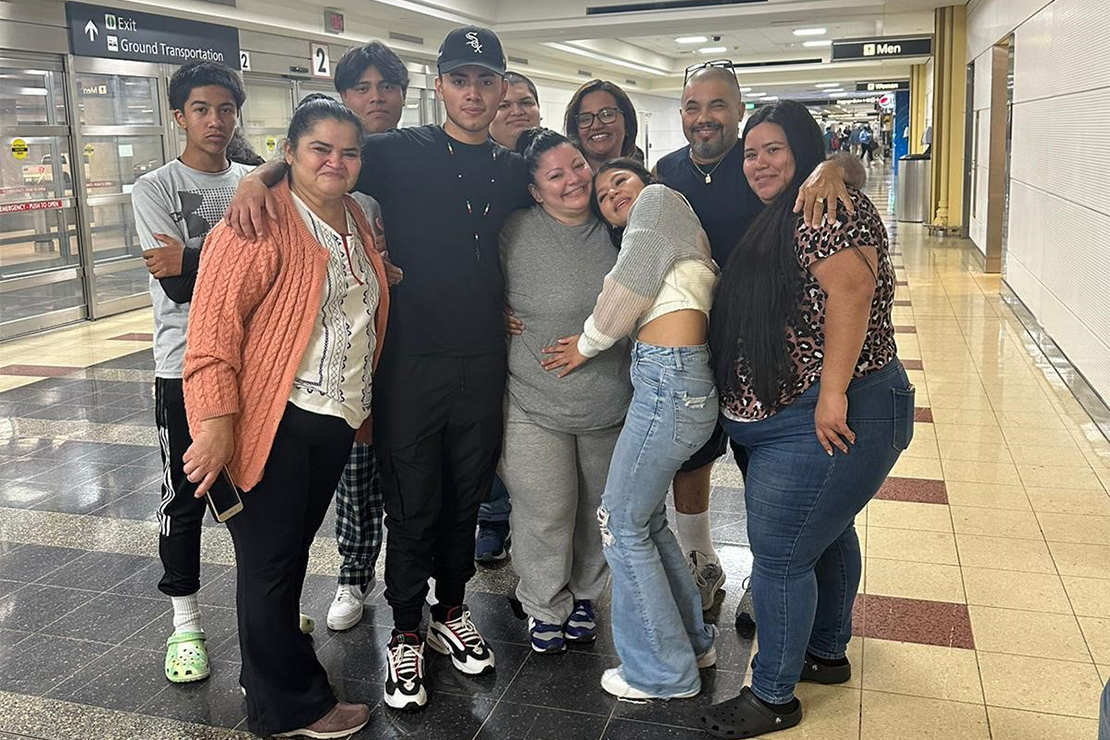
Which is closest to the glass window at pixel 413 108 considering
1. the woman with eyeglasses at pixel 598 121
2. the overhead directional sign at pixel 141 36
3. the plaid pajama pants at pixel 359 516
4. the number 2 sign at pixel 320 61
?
the number 2 sign at pixel 320 61

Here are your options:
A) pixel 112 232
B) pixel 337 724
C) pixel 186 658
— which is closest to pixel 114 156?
pixel 112 232

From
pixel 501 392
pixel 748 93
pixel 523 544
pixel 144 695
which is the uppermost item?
pixel 748 93

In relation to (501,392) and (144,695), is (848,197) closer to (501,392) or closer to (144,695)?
(501,392)

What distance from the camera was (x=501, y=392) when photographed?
8.90 feet

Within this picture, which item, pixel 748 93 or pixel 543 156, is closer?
pixel 543 156

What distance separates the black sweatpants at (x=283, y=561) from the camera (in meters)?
2.28

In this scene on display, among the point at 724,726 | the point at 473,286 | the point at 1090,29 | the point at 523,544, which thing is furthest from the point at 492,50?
the point at 1090,29

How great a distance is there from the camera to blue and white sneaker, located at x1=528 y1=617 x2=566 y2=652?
2.86 m

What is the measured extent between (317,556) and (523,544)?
3.88 feet

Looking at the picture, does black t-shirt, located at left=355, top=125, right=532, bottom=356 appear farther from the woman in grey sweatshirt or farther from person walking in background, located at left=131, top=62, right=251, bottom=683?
person walking in background, located at left=131, top=62, right=251, bottom=683

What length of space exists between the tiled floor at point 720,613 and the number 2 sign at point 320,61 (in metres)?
7.86

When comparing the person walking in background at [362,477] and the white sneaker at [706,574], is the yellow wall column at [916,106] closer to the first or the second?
the white sneaker at [706,574]

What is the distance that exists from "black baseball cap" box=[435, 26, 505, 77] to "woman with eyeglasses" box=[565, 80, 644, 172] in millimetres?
477

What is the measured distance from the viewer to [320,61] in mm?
12414
